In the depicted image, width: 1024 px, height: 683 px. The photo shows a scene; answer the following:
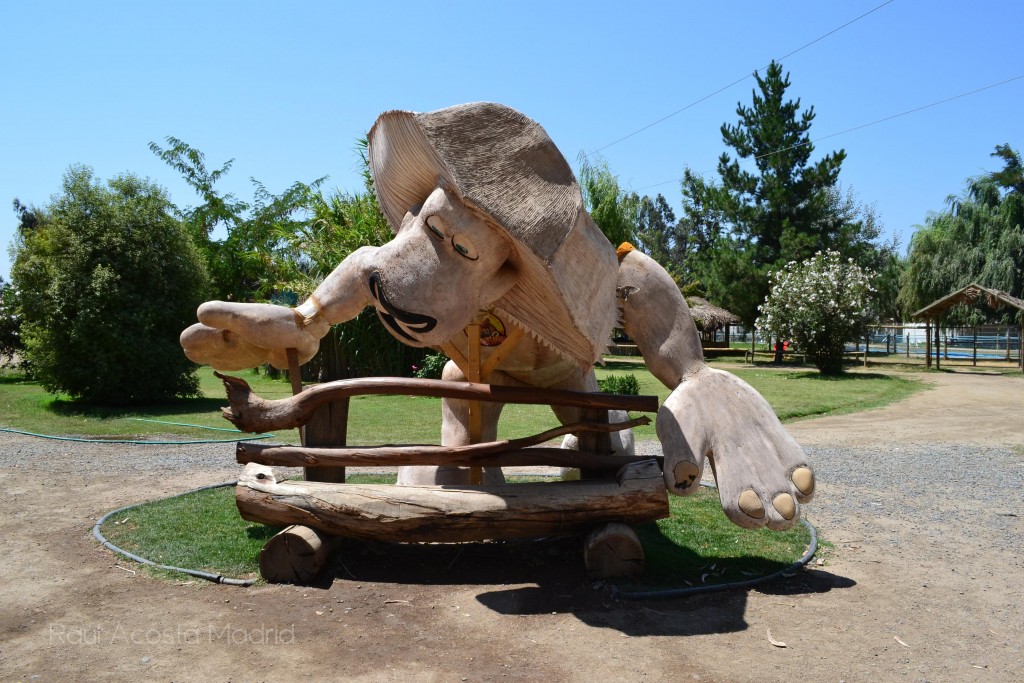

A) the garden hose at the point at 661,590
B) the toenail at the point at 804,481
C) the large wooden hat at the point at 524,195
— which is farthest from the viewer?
the garden hose at the point at 661,590

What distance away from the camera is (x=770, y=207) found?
26641mm

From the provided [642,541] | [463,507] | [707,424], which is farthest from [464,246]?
[642,541]

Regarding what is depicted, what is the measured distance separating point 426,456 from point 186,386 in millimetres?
9839

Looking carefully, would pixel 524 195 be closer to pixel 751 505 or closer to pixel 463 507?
pixel 463 507

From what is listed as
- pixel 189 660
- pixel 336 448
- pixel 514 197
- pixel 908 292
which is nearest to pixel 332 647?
pixel 189 660

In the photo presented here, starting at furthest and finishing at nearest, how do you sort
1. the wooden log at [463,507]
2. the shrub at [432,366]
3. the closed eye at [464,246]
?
the shrub at [432,366]
the wooden log at [463,507]
the closed eye at [464,246]

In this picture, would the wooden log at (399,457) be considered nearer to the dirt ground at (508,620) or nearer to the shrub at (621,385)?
the dirt ground at (508,620)

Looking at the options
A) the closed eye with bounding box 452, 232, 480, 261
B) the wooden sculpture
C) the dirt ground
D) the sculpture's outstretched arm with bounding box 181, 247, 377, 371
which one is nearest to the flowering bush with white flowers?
the dirt ground

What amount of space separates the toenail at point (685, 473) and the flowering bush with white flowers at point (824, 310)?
1686 centimetres

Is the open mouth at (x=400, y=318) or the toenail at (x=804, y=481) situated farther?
the toenail at (x=804, y=481)

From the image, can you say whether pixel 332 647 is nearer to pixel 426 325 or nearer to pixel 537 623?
pixel 537 623

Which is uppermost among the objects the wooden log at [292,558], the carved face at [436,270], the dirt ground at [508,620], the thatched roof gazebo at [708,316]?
the thatched roof gazebo at [708,316]

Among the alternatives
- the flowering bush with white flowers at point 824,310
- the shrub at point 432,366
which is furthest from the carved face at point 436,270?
the flowering bush with white flowers at point 824,310

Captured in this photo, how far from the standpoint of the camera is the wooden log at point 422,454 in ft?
13.2
